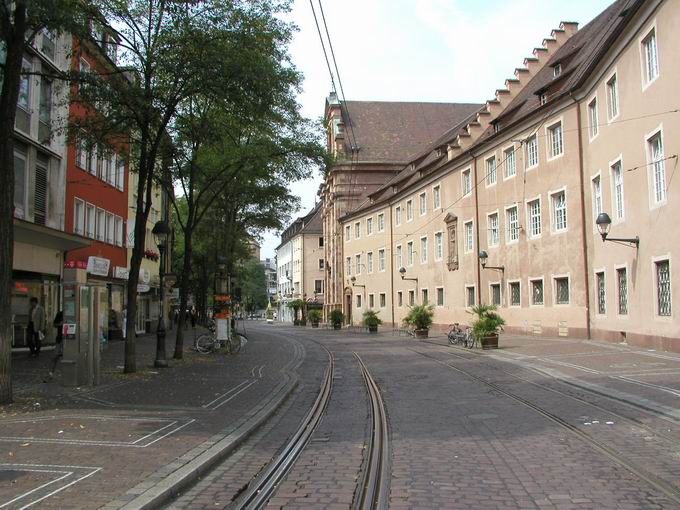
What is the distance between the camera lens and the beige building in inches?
781

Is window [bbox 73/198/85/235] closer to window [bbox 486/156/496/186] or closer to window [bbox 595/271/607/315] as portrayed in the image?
window [bbox 486/156/496/186]

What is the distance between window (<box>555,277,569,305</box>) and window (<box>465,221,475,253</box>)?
10053mm

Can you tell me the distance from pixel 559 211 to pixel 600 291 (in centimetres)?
505

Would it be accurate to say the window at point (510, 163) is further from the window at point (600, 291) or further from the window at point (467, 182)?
the window at point (600, 291)

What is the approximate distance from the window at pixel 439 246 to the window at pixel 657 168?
24308 millimetres

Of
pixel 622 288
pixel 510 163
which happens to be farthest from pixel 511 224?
pixel 622 288

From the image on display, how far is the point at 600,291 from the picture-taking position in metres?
25.7

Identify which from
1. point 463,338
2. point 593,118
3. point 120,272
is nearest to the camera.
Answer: point 593,118

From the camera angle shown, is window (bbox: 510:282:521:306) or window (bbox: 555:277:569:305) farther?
window (bbox: 510:282:521:306)

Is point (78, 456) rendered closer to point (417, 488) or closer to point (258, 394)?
point (417, 488)

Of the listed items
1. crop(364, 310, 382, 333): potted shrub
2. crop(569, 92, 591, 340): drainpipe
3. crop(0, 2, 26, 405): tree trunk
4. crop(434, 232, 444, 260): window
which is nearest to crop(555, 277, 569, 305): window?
crop(569, 92, 591, 340): drainpipe

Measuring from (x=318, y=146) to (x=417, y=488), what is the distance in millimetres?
19113

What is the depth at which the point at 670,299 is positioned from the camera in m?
19.0

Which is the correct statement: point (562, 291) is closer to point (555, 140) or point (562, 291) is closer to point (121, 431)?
point (555, 140)
